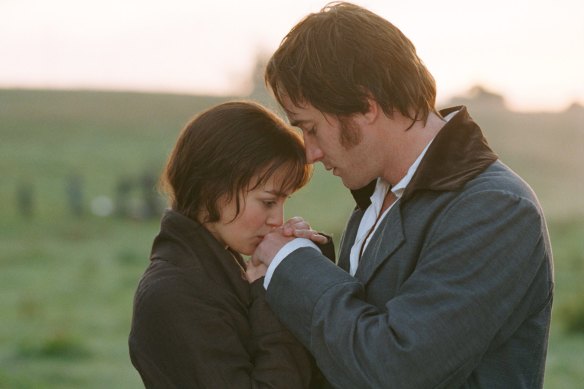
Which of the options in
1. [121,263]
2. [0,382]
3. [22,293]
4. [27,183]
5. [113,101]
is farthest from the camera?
[113,101]

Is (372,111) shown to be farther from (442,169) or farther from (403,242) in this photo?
(403,242)

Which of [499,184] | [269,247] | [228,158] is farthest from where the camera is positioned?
[228,158]

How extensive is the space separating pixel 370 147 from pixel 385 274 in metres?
0.43

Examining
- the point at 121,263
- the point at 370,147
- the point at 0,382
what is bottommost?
the point at 121,263

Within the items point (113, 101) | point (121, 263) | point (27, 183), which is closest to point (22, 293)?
point (121, 263)

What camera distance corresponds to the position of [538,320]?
2955 mm

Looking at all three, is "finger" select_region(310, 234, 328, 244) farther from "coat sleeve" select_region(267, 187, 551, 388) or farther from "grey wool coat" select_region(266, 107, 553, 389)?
"coat sleeve" select_region(267, 187, 551, 388)

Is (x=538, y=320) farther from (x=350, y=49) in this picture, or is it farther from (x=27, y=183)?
(x=27, y=183)

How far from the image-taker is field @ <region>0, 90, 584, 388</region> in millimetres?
10773

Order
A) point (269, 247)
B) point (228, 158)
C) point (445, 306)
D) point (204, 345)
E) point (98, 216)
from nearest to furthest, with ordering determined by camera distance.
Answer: point (445, 306), point (204, 345), point (269, 247), point (228, 158), point (98, 216)

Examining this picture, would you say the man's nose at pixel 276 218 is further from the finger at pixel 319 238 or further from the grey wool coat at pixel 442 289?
the grey wool coat at pixel 442 289

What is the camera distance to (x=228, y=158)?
334 centimetres

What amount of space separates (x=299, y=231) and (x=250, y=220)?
0.72 ft

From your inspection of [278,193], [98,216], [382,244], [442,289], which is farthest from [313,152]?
[98,216]
